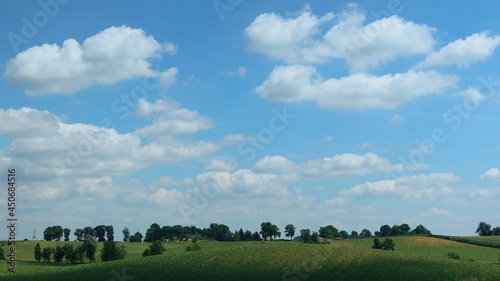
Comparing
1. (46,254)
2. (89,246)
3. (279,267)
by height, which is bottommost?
(279,267)

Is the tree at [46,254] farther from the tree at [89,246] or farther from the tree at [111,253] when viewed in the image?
the tree at [111,253]

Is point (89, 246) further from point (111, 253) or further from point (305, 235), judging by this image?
point (305, 235)

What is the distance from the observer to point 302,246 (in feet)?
339

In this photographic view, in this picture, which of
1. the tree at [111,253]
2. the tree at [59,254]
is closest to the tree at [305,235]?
the tree at [111,253]

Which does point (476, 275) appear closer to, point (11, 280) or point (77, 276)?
point (77, 276)

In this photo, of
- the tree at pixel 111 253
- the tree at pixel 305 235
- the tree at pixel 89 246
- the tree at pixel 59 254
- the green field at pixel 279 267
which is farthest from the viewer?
the tree at pixel 305 235

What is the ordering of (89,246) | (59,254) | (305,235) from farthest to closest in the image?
(305,235)
(59,254)
(89,246)

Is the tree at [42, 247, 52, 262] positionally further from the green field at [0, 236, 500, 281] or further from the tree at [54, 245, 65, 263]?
the green field at [0, 236, 500, 281]

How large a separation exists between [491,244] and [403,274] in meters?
108

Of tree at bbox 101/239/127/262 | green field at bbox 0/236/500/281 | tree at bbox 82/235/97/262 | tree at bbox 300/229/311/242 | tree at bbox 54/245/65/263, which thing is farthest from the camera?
tree at bbox 300/229/311/242

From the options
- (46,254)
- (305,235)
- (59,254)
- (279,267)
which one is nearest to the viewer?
(279,267)

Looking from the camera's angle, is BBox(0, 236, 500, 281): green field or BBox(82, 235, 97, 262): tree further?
BBox(82, 235, 97, 262): tree

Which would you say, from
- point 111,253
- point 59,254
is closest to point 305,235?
point 111,253

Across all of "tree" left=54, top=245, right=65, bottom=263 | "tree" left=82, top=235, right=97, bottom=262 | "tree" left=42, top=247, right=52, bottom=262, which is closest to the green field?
"tree" left=82, top=235, right=97, bottom=262
